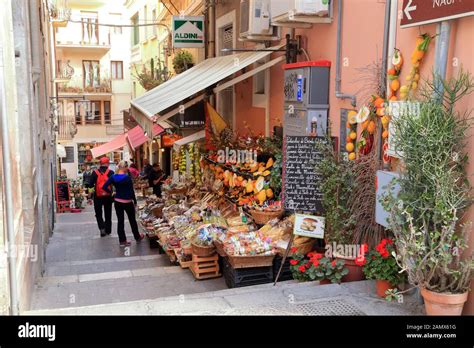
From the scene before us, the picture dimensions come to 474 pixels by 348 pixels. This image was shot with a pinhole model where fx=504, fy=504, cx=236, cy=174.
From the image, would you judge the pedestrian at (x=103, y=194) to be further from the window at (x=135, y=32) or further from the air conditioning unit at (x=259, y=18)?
the window at (x=135, y=32)

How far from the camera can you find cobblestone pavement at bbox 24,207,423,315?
214 inches

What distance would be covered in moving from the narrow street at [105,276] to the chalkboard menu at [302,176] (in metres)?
Answer: 1.73

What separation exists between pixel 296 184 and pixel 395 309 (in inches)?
95.2

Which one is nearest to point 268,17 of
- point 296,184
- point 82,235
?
point 296,184

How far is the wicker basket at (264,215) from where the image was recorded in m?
7.91

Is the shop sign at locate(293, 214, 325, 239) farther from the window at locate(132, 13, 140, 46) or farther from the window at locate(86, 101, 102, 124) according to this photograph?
the window at locate(86, 101, 102, 124)

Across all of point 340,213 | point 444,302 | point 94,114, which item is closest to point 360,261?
point 340,213

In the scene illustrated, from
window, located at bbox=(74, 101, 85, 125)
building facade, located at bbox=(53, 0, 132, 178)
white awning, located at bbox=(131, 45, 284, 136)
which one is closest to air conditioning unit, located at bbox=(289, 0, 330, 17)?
white awning, located at bbox=(131, 45, 284, 136)

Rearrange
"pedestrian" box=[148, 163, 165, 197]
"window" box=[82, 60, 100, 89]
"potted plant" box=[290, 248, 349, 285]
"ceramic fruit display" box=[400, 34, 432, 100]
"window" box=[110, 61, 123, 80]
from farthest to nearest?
"window" box=[110, 61, 123, 80]
"window" box=[82, 60, 100, 89]
"pedestrian" box=[148, 163, 165, 197]
"potted plant" box=[290, 248, 349, 285]
"ceramic fruit display" box=[400, 34, 432, 100]

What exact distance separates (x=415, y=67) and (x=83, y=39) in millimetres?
30493

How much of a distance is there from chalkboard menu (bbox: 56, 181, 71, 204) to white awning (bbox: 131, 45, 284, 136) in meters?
8.53

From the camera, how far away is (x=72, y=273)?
8.87m

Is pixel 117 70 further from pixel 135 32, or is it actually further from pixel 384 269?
pixel 384 269

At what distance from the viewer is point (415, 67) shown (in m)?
5.50
